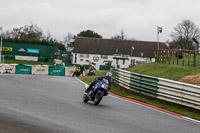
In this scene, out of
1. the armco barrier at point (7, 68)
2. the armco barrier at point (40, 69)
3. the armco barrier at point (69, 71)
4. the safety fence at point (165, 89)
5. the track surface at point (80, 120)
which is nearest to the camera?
the track surface at point (80, 120)

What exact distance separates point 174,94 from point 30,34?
93320 mm

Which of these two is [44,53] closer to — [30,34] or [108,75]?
[30,34]

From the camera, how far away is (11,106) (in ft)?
33.5

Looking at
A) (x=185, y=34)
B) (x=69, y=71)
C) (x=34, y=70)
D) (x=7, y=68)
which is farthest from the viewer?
(x=185, y=34)

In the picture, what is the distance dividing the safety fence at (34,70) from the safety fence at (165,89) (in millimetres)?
18091

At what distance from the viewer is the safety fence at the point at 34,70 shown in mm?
33959

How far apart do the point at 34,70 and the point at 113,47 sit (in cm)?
5046

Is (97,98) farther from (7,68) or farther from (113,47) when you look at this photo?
(113,47)

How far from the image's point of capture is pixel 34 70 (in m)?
35.5

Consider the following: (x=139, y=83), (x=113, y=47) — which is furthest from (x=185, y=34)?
(x=139, y=83)

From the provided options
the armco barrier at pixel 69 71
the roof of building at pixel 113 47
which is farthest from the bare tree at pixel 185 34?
the armco barrier at pixel 69 71

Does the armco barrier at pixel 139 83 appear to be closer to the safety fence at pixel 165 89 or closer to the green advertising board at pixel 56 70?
the safety fence at pixel 165 89

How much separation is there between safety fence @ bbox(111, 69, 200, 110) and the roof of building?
64663 mm

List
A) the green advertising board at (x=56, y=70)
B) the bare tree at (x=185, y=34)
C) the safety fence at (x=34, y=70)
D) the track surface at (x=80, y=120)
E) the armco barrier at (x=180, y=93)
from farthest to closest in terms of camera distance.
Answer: the bare tree at (x=185, y=34), the green advertising board at (x=56, y=70), the safety fence at (x=34, y=70), the armco barrier at (x=180, y=93), the track surface at (x=80, y=120)
